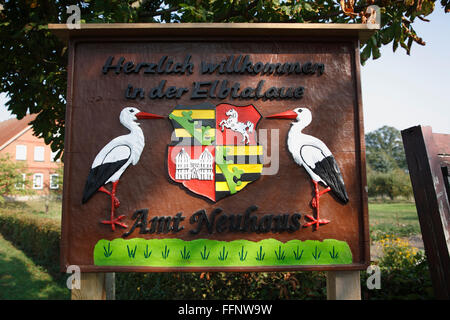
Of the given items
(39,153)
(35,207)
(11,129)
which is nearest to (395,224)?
(35,207)

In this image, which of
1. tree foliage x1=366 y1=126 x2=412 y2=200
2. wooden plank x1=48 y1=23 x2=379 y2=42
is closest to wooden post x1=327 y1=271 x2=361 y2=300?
wooden plank x1=48 y1=23 x2=379 y2=42

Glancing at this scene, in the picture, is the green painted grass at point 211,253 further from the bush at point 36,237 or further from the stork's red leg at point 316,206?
the bush at point 36,237

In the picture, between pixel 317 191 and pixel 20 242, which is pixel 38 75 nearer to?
pixel 317 191

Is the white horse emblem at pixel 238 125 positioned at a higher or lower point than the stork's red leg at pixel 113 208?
higher

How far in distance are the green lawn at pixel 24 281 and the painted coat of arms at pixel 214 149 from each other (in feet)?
15.7

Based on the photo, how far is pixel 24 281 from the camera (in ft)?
19.3

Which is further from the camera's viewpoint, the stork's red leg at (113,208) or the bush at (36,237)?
the bush at (36,237)

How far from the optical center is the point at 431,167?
2.38 meters

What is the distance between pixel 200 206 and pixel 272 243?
1.99 feet

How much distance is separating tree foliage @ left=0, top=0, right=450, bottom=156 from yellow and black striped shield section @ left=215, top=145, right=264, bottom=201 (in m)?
1.98

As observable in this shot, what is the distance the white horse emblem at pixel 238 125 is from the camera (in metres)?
2.22

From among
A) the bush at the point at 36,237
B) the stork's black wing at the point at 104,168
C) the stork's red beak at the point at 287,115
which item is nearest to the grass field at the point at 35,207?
the bush at the point at 36,237

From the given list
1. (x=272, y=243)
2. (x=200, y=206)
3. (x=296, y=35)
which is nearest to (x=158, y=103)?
(x=200, y=206)

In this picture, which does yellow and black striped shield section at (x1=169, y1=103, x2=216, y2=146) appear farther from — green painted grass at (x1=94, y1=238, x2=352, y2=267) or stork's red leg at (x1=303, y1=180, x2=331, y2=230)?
stork's red leg at (x1=303, y1=180, x2=331, y2=230)
